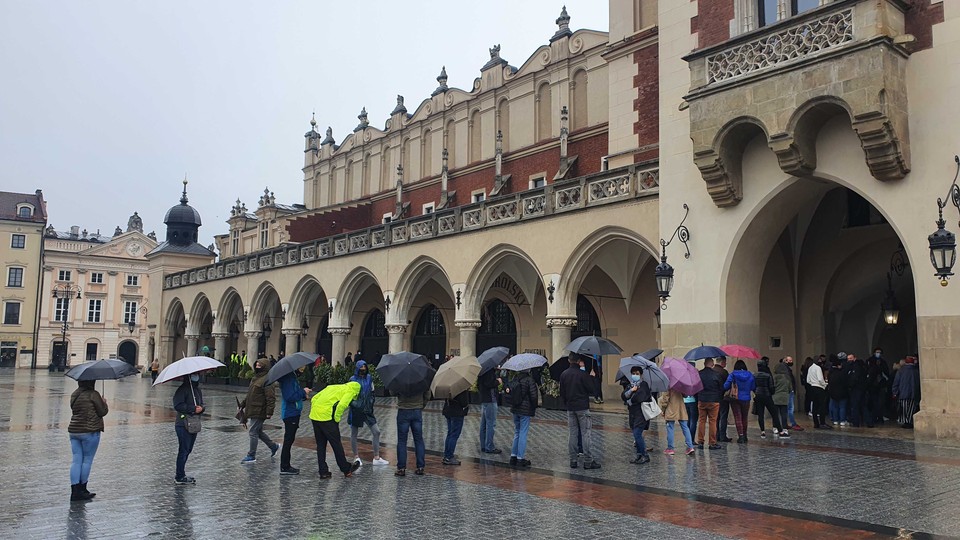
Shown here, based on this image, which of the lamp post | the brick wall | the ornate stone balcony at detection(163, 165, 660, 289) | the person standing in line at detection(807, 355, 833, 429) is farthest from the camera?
the lamp post

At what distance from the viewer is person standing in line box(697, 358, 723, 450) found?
12008mm

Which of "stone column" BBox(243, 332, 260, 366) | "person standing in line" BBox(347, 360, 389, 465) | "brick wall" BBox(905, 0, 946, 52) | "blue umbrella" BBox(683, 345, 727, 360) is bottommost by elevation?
"person standing in line" BBox(347, 360, 389, 465)

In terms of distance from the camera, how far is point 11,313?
6575 cm

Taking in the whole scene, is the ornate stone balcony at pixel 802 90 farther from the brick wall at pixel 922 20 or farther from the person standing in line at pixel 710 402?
the person standing in line at pixel 710 402

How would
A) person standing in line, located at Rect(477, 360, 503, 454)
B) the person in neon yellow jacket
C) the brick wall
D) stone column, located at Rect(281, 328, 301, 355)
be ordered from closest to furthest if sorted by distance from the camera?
the person in neon yellow jacket, person standing in line, located at Rect(477, 360, 503, 454), the brick wall, stone column, located at Rect(281, 328, 301, 355)

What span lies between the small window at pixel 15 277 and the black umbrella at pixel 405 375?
68.1m

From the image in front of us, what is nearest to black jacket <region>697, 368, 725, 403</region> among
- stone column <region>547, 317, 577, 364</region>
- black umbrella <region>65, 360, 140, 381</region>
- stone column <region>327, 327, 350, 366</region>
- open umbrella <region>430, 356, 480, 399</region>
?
open umbrella <region>430, 356, 480, 399</region>

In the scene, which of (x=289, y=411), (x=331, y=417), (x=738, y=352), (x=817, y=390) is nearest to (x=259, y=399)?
(x=289, y=411)

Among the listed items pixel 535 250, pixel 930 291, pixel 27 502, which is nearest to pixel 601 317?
pixel 535 250

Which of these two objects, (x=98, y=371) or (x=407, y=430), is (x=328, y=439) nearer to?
(x=407, y=430)

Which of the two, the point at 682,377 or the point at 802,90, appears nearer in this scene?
the point at 682,377

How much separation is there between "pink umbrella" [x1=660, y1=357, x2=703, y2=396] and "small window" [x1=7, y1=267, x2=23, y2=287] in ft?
228

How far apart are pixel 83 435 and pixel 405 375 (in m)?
3.73

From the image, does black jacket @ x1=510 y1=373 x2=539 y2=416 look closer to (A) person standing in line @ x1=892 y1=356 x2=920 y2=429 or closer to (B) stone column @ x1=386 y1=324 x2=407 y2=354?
(A) person standing in line @ x1=892 y1=356 x2=920 y2=429
